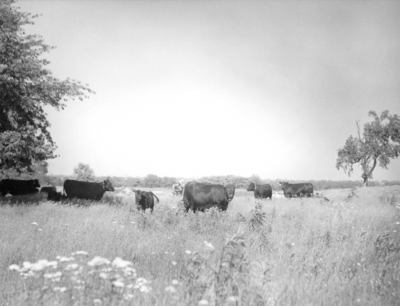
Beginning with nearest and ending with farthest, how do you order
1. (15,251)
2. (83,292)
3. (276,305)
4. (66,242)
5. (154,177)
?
(83,292), (276,305), (15,251), (66,242), (154,177)

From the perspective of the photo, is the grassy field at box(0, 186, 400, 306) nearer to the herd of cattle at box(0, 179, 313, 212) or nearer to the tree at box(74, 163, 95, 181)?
the herd of cattle at box(0, 179, 313, 212)

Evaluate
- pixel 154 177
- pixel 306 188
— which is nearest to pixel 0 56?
pixel 306 188

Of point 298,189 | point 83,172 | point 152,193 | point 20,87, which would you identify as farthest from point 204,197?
point 83,172

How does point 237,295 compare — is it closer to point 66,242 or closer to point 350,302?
point 350,302

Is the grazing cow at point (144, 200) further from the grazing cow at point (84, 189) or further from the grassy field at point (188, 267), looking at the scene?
the grazing cow at point (84, 189)

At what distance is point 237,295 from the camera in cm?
314

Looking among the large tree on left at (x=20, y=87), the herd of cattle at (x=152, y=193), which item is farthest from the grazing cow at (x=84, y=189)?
the large tree on left at (x=20, y=87)

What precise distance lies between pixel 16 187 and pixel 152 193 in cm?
1747

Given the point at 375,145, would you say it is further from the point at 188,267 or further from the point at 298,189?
the point at 188,267

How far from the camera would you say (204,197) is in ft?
41.7

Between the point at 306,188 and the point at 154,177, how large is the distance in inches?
1539

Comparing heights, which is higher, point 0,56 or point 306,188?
point 0,56

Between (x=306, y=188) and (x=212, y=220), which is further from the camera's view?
(x=306, y=188)

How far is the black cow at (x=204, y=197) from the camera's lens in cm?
1259
